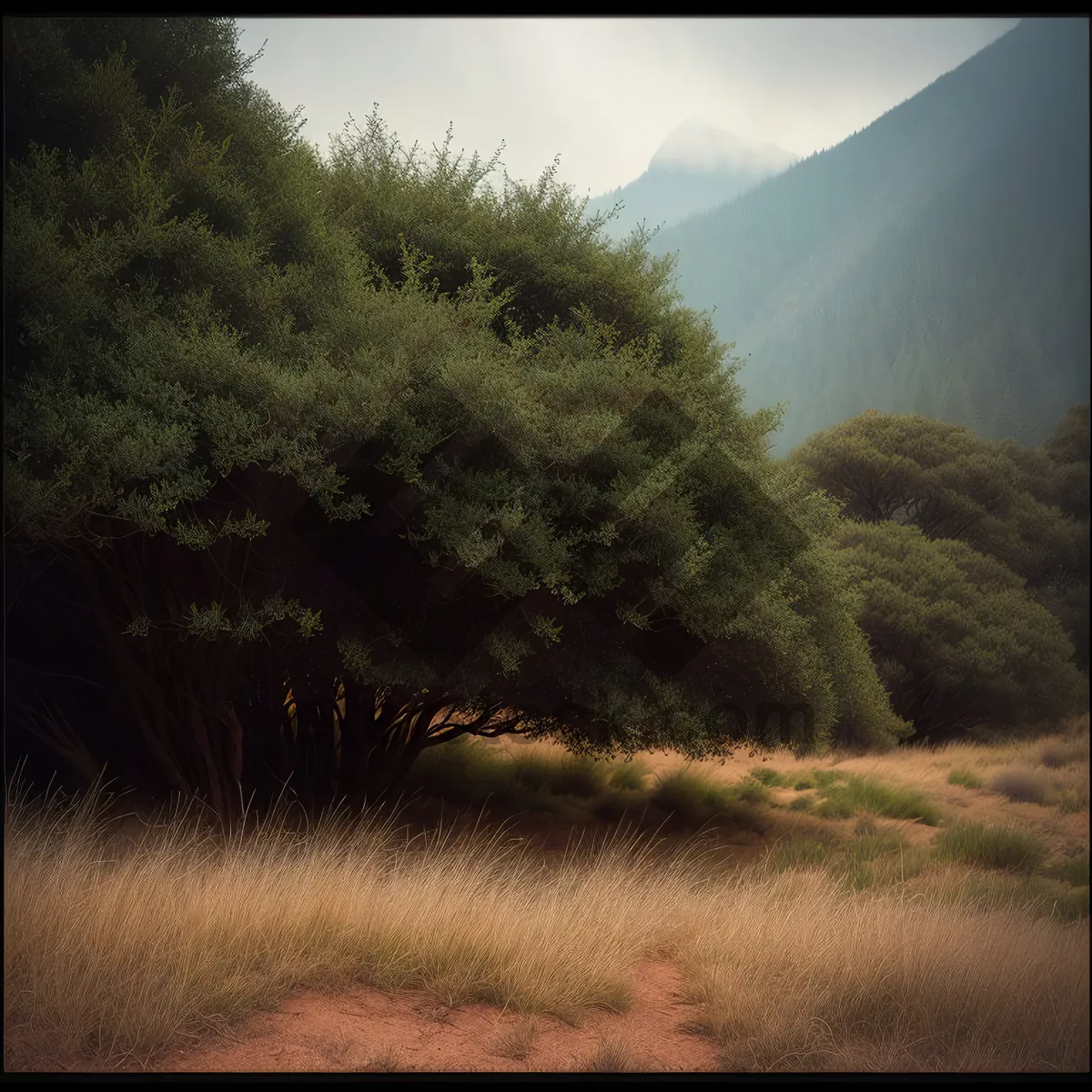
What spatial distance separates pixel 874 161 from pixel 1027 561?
44.2ft

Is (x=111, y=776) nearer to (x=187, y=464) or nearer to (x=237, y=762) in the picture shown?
(x=237, y=762)

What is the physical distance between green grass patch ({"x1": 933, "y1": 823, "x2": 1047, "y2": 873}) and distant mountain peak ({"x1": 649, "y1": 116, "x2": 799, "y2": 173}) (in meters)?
8.88

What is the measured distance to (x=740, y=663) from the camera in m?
10.5

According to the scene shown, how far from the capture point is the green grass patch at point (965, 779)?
1602cm

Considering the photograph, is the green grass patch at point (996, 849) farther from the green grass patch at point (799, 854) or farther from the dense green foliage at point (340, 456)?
the dense green foliage at point (340, 456)

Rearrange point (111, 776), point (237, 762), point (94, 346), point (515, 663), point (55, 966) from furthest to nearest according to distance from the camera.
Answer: point (111, 776)
point (237, 762)
point (515, 663)
point (94, 346)
point (55, 966)

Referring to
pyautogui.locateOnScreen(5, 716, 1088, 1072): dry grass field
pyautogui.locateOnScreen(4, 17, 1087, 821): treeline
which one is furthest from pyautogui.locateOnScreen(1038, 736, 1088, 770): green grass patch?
pyautogui.locateOnScreen(5, 716, 1088, 1072): dry grass field

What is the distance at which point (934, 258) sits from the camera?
15.7 meters

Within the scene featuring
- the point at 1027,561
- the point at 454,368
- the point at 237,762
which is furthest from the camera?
the point at 1027,561

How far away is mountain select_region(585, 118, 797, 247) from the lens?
8.57m

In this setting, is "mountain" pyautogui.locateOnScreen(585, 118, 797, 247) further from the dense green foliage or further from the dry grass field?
the dry grass field

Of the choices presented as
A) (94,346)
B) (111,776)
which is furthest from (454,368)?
(111,776)

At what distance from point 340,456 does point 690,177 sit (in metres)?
7.07
